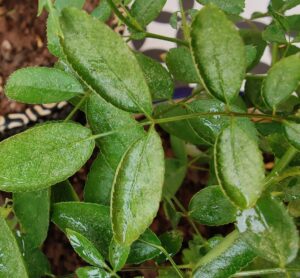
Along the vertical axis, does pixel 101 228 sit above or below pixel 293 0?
below

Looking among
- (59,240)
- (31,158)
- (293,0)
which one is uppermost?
(293,0)

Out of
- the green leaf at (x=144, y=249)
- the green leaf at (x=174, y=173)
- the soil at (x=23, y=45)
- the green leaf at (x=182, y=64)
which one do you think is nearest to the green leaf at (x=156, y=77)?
the green leaf at (x=182, y=64)

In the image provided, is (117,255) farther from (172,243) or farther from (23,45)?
(23,45)

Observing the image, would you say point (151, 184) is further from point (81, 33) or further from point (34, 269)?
point (34, 269)

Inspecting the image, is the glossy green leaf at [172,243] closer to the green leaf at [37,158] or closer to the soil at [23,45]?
the green leaf at [37,158]

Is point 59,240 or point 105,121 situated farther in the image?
point 59,240

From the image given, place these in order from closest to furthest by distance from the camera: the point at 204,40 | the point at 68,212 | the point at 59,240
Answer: the point at 204,40
the point at 68,212
the point at 59,240

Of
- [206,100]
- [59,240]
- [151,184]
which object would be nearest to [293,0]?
[206,100]

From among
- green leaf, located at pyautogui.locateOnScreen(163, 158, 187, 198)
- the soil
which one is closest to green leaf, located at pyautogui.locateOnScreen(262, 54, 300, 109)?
green leaf, located at pyautogui.locateOnScreen(163, 158, 187, 198)

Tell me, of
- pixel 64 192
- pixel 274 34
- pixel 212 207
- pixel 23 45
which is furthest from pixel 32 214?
pixel 23 45
